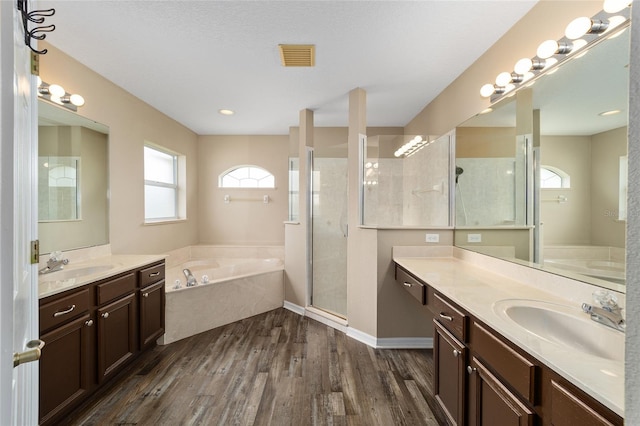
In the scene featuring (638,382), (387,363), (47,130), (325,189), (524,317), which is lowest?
(387,363)

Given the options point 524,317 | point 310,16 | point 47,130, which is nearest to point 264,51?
point 310,16

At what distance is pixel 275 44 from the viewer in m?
2.12

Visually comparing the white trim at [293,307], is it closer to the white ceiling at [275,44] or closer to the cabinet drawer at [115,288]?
the cabinet drawer at [115,288]

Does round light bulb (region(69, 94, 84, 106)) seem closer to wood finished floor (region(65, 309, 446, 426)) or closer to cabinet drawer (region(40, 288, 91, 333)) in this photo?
cabinet drawer (region(40, 288, 91, 333))

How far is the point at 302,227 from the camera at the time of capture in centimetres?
361

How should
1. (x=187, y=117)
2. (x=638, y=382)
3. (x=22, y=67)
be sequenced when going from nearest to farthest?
(x=638, y=382), (x=22, y=67), (x=187, y=117)

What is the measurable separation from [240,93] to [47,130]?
165 cm

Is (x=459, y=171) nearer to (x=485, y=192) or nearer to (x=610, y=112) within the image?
(x=485, y=192)

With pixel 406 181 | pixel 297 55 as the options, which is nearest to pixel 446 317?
pixel 406 181

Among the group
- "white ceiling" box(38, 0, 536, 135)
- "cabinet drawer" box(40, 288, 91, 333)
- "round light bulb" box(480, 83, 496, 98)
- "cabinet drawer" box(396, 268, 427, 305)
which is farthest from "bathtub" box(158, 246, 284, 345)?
"round light bulb" box(480, 83, 496, 98)

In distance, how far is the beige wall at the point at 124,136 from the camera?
2.36 m

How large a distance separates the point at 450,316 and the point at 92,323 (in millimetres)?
2269

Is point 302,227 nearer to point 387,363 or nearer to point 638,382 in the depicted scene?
point 387,363

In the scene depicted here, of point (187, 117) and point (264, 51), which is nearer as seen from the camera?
point (264, 51)
